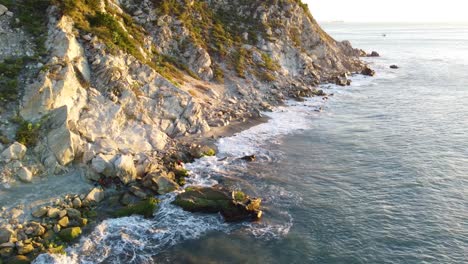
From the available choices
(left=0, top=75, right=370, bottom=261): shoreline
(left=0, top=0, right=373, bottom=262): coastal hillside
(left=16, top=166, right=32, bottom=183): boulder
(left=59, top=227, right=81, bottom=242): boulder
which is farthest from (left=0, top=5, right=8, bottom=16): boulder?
(left=59, top=227, right=81, bottom=242): boulder

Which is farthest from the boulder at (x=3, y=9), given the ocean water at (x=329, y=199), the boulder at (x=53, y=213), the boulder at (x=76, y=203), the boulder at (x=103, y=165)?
the ocean water at (x=329, y=199)

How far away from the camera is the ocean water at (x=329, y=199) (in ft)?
83.0

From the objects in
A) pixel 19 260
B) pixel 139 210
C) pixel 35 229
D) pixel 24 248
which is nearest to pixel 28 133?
pixel 35 229

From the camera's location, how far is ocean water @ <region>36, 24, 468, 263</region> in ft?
83.0

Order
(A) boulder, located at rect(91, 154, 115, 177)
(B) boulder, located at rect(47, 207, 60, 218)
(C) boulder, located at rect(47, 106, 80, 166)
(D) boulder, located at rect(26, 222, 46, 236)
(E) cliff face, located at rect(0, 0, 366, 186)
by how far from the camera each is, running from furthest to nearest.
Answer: (E) cliff face, located at rect(0, 0, 366, 186), (A) boulder, located at rect(91, 154, 115, 177), (C) boulder, located at rect(47, 106, 80, 166), (B) boulder, located at rect(47, 207, 60, 218), (D) boulder, located at rect(26, 222, 46, 236)

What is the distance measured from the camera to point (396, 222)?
28.8 metres

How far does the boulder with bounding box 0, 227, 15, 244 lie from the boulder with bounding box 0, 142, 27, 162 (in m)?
6.93

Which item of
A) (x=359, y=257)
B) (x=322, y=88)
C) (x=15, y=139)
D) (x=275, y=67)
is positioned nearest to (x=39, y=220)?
(x=15, y=139)

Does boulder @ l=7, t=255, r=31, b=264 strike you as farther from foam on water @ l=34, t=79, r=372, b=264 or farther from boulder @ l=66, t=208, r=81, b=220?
boulder @ l=66, t=208, r=81, b=220

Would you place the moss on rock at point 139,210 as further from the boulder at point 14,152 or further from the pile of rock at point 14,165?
the boulder at point 14,152

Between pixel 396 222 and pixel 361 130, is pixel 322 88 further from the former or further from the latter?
pixel 396 222

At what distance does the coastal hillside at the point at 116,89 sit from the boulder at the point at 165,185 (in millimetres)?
84

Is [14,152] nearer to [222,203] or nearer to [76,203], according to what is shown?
[76,203]

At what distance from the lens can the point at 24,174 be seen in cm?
2977
